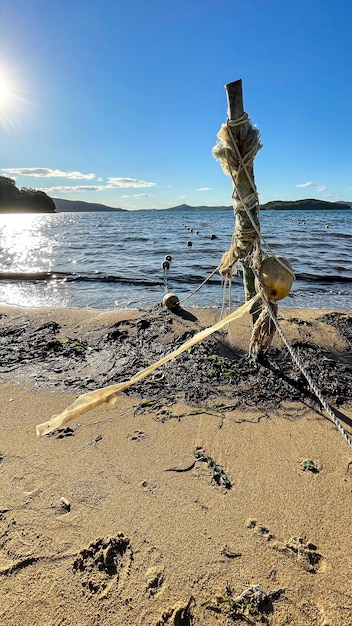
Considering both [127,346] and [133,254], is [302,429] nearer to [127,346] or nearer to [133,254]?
[127,346]

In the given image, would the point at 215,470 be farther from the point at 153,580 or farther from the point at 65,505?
the point at 65,505

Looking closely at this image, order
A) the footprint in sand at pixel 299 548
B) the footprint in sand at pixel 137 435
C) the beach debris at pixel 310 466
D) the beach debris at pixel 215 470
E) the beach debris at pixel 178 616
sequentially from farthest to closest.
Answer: the footprint in sand at pixel 137 435, the beach debris at pixel 310 466, the beach debris at pixel 215 470, the footprint in sand at pixel 299 548, the beach debris at pixel 178 616

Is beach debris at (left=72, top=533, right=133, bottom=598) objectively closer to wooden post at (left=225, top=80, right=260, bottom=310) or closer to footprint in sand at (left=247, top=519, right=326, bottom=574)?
footprint in sand at (left=247, top=519, right=326, bottom=574)

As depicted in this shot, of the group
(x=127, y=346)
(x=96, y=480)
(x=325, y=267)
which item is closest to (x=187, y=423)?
(x=96, y=480)

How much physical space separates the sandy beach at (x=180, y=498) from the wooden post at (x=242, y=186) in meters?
1.28

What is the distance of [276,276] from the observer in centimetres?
308

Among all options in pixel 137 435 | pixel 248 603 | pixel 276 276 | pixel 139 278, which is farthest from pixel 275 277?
pixel 139 278

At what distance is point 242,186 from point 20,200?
396ft

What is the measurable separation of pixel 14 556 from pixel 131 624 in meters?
0.79

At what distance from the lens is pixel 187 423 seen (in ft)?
10.0

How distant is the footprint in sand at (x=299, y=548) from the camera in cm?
183

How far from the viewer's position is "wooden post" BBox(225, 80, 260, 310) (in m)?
3.19

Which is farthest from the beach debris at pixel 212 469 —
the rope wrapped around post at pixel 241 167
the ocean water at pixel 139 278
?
the ocean water at pixel 139 278

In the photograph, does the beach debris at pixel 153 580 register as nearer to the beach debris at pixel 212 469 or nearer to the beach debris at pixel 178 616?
the beach debris at pixel 178 616
